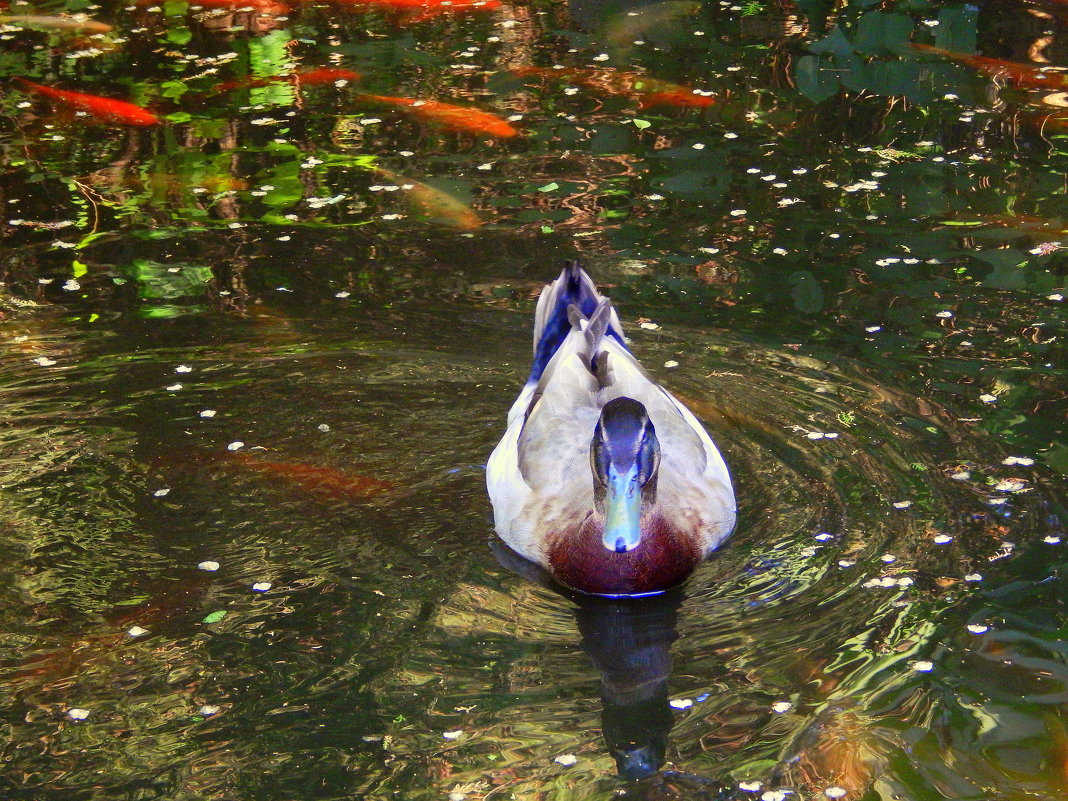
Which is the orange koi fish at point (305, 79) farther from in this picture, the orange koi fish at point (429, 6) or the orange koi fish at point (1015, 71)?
the orange koi fish at point (1015, 71)

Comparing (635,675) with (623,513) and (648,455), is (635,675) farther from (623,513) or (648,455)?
(648,455)

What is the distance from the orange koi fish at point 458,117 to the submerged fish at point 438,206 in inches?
38.6

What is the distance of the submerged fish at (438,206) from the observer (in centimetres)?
905

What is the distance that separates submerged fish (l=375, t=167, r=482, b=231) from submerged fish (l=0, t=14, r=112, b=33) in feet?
16.2

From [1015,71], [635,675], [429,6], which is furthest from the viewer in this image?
[429,6]

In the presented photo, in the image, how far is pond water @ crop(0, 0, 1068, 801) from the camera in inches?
193

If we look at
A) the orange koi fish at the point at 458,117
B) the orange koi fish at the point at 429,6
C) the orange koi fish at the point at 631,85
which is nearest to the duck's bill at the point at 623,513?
the orange koi fish at the point at 458,117

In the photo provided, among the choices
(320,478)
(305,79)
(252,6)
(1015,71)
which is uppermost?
(1015,71)

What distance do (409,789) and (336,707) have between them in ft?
1.77

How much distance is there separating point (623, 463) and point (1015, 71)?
703 centimetres

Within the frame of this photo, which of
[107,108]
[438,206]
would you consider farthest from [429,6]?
[438,206]

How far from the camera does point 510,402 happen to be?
7012 mm

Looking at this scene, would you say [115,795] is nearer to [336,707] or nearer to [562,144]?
[336,707]

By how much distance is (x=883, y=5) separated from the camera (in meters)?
12.2
